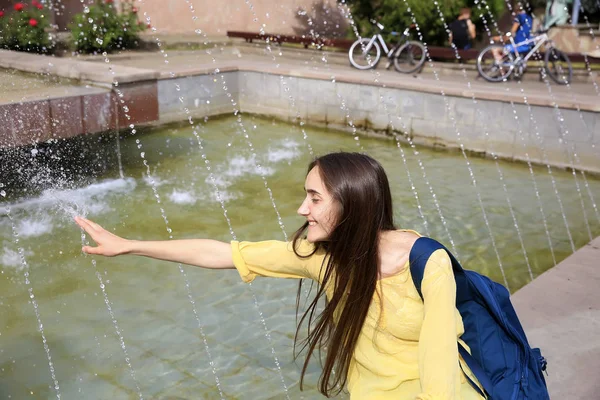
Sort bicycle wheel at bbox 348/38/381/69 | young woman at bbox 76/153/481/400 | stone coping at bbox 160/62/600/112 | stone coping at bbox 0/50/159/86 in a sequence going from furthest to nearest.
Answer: bicycle wheel at bbox 348/38/381/69, stone coping at bbox 160/62/600/112, stone coping at bbox 0/50/159/86, young woman at bbox 76/153/481/400

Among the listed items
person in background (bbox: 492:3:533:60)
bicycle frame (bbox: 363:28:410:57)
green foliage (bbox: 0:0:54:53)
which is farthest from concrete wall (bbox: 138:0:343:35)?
person in background (bbox: 492:3:533:60)

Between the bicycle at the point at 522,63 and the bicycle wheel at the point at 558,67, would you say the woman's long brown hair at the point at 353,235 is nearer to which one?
the bicycle at the point at 522,63

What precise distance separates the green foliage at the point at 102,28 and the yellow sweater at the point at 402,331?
45.8 ft

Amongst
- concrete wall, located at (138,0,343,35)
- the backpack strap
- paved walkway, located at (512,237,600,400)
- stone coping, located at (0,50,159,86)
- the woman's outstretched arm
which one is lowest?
concrete wall, located at (138,0,343,35)

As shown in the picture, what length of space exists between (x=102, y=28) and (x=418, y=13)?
21.6 feet

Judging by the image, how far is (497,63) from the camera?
1258cm

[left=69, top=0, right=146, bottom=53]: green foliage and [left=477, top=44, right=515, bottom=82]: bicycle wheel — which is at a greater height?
[left=477, top=44, right=515, bottom=82]: bicycle wheel

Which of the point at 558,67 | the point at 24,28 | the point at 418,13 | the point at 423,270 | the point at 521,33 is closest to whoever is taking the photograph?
the point at 423,270

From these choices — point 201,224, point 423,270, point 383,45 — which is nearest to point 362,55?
point 383,45

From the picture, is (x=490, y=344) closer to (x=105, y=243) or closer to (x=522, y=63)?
(x=105, y=243)

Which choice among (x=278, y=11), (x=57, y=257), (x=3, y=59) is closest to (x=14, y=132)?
Result: (x=57, y=257)

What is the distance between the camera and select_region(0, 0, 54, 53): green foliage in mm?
13703

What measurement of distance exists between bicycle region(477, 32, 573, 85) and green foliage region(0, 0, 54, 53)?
814 centimetres

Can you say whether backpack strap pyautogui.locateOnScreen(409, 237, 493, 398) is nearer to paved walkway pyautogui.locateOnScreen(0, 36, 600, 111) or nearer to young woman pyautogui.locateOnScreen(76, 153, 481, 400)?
young woman pyautogui.locateOnScreen(76, 153, 481, 400)
